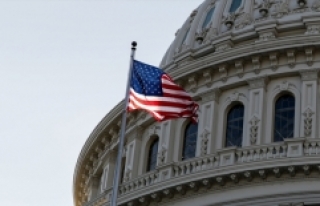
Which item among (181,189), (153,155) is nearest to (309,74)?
(181,189)

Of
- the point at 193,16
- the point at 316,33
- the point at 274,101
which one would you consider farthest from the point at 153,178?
the point at 193,16

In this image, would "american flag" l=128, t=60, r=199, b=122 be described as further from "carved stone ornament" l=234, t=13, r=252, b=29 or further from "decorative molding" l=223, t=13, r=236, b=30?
"decorative molding" l=223, t=13, r=236, b=30

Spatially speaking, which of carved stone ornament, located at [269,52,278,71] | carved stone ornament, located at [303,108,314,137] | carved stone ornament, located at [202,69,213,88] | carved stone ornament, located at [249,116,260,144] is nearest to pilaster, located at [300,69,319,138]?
carved stone ornament, located at [303,108,314,137]

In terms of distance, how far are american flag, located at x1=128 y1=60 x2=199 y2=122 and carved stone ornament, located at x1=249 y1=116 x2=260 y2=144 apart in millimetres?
8567

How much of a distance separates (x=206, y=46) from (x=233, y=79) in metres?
4.71

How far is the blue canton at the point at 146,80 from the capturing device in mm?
37719

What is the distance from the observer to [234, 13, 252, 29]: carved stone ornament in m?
54.7

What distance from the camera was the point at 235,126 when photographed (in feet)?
163

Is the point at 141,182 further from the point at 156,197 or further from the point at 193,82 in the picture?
the point at 193,82

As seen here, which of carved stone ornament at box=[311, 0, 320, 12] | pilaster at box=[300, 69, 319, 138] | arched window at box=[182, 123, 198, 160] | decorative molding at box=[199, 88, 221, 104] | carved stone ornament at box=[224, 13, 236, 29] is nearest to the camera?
pilaster at box=[300, 69, 319, 138]

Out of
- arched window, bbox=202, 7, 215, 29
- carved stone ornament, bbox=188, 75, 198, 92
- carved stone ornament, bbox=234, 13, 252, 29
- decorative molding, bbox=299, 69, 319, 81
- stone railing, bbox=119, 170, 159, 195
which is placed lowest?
stone railing, bbox=119, 170, 159, 195

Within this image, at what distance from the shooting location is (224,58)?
50562 millimetres

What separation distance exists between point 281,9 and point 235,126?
709 cm

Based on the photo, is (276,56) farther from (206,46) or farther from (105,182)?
(105,182)
